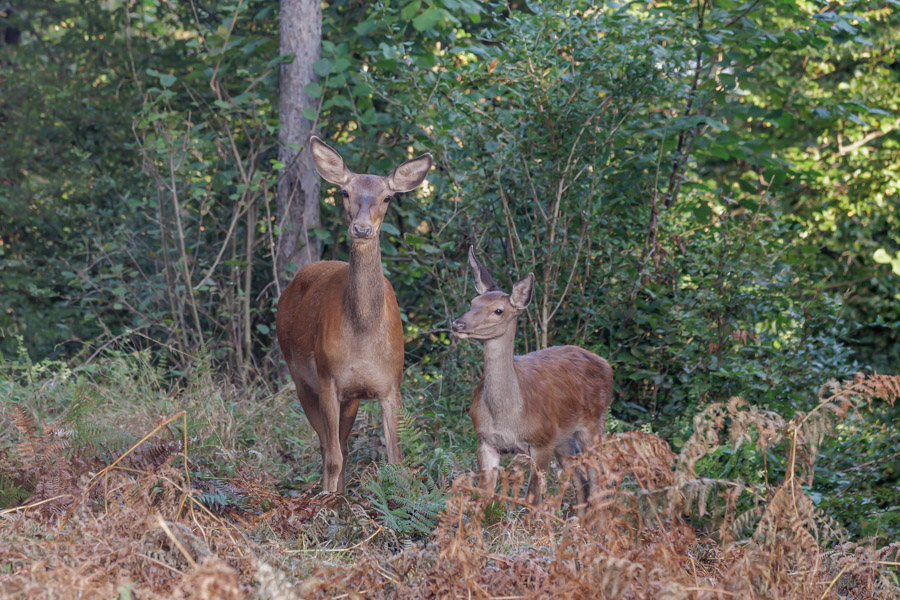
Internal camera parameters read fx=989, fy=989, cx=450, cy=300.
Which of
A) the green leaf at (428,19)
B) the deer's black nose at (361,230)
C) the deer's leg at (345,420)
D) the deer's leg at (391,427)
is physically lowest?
the deer's leg at (345,420)

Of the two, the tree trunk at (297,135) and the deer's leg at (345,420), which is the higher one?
the tree trunk at (297,135)

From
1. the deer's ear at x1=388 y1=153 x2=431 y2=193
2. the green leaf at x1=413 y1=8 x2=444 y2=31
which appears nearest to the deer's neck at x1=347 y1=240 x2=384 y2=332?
the deer's ear at x1=388 y1=153 x2=431 y2=193

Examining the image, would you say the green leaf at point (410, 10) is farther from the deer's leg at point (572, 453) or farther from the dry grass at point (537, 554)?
the dry grass at point (537, 554)

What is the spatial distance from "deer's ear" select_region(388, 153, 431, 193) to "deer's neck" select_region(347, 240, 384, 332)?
0.41 meters

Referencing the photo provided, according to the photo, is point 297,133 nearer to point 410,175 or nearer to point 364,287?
point 410,175

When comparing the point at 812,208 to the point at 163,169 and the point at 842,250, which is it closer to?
the point at 842,250

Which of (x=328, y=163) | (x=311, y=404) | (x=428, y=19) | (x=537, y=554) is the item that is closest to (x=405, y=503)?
(x=537, y=554)

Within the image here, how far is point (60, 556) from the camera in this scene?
152 inches

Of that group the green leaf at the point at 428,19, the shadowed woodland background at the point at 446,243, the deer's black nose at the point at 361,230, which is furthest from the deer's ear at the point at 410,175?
the green leaf at the point at 428,19

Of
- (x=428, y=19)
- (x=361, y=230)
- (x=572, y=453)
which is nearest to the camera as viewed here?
(x=361, y=230)

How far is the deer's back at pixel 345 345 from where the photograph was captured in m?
6.02

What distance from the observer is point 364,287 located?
6.01 meters

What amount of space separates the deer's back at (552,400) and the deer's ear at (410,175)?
4.24ft

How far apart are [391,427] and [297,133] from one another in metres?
4.65
